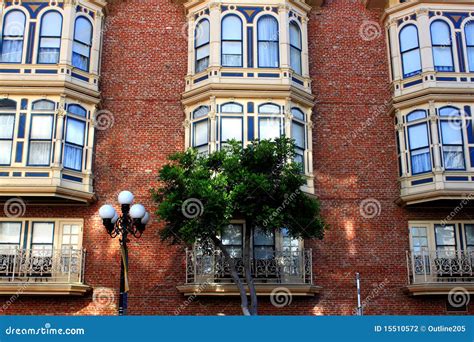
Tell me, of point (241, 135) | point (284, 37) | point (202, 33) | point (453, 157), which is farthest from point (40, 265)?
point (453, 157)

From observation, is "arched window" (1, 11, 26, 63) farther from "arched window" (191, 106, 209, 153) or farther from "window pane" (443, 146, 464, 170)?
"window pane" (443, 146, 464, 170)

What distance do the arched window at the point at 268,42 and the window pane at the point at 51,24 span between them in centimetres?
709

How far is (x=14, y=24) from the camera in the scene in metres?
20.2

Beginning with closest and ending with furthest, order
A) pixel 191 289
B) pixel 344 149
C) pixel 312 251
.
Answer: pixel 191 289 → pixel 312 251 → pixel 344 149

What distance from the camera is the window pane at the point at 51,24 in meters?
20.3

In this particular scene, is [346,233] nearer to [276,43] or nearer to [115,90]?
[276,43]

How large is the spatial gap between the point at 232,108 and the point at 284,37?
3.24 metres

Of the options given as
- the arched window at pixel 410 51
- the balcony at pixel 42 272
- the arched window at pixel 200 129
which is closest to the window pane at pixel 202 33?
the arched window at pixel 200 129

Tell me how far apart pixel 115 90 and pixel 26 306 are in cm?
803

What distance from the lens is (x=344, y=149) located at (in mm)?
20672

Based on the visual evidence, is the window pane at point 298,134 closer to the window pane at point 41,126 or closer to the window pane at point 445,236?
the window pane at point 445,236

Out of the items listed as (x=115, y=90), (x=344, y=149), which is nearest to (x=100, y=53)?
(x=115, y=90)

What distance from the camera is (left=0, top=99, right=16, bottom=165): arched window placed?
18906 millimetres

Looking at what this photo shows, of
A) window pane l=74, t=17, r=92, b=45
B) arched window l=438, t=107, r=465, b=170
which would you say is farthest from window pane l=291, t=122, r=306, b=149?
window pane l=74, t=17, r=92, b=45
